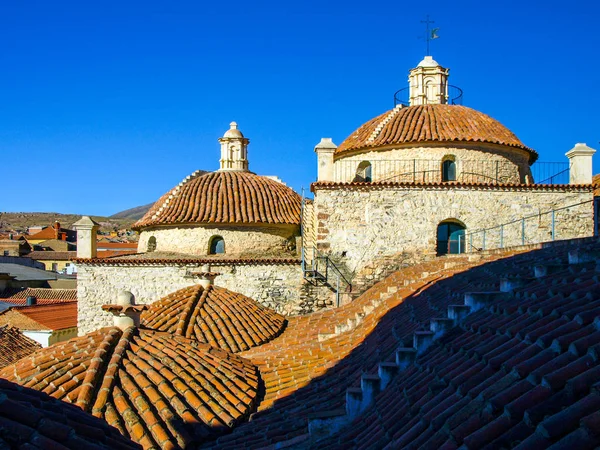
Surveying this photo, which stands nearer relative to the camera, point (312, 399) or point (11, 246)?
point (312, 399)

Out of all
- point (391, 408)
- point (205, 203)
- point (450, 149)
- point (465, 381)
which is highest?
point (450, 149)

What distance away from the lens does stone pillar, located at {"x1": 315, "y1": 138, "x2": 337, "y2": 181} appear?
16.5m

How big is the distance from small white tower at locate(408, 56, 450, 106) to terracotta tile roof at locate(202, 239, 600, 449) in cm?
1452

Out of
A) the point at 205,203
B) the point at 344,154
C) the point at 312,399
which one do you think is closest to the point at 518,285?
the point at 312,399

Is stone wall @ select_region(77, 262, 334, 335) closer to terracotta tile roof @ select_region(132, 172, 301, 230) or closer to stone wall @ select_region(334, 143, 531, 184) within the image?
terracotta tile roof @ select_region(132, 172, 301, 230)

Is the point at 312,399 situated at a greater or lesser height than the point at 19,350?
greater

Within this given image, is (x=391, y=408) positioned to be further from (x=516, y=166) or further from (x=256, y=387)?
(x=516, y=166)

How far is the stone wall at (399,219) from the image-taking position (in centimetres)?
1565

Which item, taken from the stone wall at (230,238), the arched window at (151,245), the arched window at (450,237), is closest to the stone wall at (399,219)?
the arched window at (450,237)

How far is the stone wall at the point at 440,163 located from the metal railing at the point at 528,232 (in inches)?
81.9

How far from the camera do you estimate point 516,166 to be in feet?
59.7

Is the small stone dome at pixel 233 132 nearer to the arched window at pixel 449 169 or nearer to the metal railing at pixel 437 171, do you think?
the metal railing at pixel 437 171

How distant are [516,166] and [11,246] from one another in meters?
54.6

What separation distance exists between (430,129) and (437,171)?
1499mm
